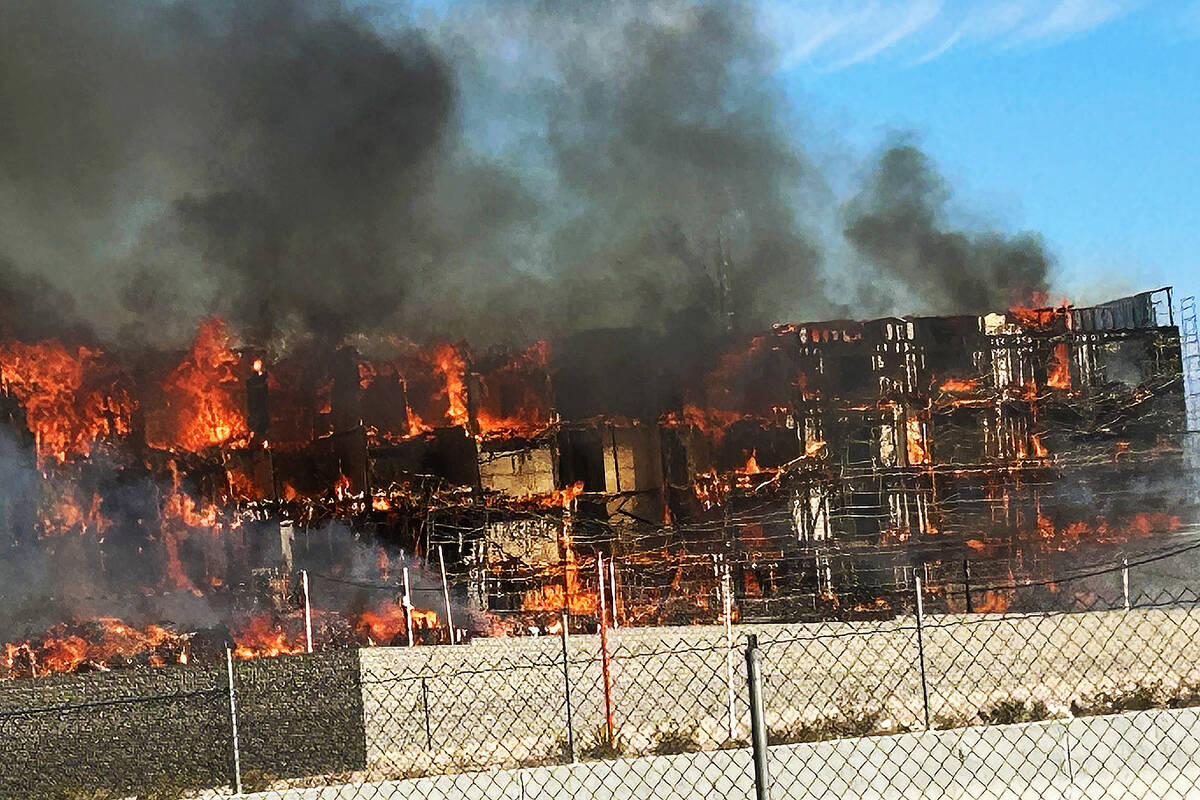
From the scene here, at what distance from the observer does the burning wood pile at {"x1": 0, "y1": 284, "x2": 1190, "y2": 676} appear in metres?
27.8

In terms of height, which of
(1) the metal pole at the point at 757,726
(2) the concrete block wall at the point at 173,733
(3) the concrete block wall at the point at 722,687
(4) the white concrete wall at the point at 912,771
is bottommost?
(3) the concrete block wall at the point at 722,687

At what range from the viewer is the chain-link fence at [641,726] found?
646cm

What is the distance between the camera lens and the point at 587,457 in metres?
28.9

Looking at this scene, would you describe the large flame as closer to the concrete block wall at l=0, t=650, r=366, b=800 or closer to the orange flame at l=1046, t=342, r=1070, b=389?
the concrete block wall at l=0, t=650, r=366, b=800

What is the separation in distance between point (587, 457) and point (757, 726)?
24.7m

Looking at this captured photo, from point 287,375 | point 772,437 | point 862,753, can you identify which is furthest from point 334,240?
point 862,753

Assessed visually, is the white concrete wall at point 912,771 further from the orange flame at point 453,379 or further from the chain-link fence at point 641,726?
the orange flame at point 453,379

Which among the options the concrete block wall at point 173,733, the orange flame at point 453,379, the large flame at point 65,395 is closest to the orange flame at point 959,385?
the orange flame at point 453,379

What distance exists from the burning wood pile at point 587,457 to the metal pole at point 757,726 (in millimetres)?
22505

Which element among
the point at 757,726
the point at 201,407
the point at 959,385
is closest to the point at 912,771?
the point at 757,726

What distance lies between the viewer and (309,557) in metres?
28.4

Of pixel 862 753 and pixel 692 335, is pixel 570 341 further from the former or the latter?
pixel 862 753

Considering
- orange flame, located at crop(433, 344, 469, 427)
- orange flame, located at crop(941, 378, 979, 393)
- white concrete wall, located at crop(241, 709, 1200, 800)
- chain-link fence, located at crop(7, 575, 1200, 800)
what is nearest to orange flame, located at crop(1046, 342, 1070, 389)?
orange flame, located at crop(941, 378, 979, 393)

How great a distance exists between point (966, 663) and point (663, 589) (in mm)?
12946
